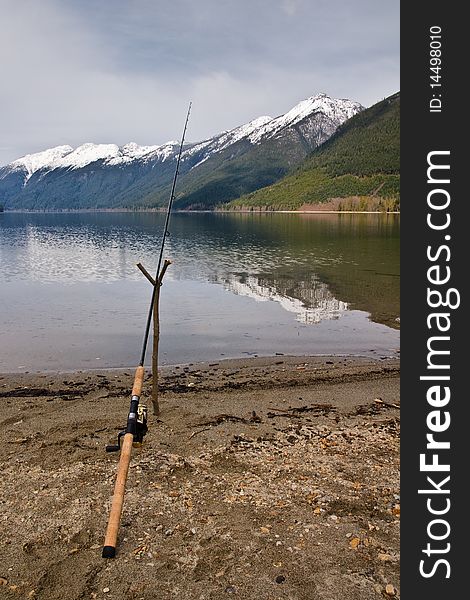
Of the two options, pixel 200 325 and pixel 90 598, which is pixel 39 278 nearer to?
pixel 200 325

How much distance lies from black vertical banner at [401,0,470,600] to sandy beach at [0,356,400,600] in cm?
166

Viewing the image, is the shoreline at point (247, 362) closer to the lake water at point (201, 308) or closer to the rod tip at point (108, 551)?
the lake water at point (201, 308)

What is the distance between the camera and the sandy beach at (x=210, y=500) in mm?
5570

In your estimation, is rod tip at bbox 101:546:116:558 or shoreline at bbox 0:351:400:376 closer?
rod tip at bbox 101:546:116:558

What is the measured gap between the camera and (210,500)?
7.16m

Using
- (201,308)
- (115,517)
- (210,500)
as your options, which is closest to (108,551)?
(115,517)

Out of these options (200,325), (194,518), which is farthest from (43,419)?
(200,325)

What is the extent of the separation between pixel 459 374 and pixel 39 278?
3801 cm

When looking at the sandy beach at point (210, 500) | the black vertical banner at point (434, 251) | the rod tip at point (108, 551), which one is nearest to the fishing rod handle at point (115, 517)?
the rod tip at point (108, 551)

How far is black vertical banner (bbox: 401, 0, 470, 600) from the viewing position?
5242 mm

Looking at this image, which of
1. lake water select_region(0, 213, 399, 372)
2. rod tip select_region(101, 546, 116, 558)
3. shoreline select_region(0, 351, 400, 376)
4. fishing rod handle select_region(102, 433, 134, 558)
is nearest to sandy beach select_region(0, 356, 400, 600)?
rod tip select_region(101, 546, 116, 558)

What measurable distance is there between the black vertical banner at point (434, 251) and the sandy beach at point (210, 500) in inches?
65.3

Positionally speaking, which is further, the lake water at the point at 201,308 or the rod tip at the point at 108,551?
the lake water at the point at 201,308

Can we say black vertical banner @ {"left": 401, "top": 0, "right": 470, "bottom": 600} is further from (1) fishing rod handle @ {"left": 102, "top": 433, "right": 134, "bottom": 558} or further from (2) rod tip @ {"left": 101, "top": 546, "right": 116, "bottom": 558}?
(2) rod tip @ {"left": 101, "top": 546, "right": 116, "bottom": 558}
